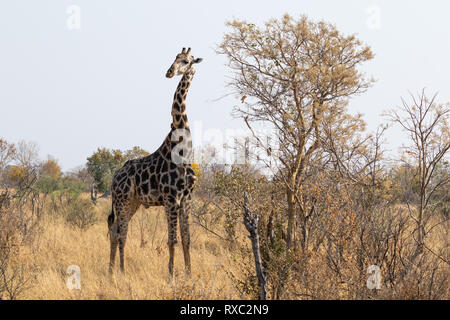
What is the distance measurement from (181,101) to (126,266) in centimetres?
310

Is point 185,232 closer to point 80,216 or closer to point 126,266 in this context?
point 126,266

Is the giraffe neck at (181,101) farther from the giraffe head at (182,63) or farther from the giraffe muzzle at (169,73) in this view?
the giraffe muzzle at (169,73)

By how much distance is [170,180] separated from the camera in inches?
304

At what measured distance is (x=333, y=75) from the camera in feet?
29.2

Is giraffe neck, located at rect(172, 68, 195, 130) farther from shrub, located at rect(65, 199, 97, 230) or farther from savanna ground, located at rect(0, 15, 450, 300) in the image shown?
shrub, located at rect(65, 199, 97, 230)

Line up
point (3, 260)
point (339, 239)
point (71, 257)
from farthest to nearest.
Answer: point (71, 257)
point (3, 260)
point (339, 239)

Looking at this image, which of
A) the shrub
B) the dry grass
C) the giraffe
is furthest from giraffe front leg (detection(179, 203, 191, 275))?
the shrub

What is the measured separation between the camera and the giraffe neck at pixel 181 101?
26.3ft

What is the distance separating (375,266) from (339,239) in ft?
2.04

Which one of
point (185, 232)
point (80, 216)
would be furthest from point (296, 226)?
point (80, 216)

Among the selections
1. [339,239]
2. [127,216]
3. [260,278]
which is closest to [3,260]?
[127,216]

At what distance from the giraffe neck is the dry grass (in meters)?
2.31

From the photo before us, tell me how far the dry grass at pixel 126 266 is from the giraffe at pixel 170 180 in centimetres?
50
